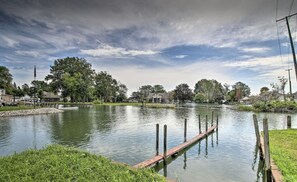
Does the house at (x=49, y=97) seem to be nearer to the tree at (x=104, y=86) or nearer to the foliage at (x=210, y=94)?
the tree at (x=104, y=86)

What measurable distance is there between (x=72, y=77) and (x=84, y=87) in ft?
17.0

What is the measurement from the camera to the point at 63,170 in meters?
5.86

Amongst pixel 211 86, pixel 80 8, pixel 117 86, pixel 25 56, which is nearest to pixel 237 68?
pixel 80 8

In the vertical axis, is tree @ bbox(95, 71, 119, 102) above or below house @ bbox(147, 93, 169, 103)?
above

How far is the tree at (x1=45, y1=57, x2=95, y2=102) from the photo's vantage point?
6168 cm

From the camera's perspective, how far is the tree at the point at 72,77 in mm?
61678

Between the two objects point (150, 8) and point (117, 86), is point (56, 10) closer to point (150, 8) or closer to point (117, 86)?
point (150, 8)

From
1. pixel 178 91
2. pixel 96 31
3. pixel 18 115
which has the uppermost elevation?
pixel 96 31

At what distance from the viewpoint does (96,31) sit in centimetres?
2344

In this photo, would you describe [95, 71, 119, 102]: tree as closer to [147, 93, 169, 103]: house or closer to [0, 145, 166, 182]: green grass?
[147, 93, 169, 103]: house

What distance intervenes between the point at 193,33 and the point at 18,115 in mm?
28666

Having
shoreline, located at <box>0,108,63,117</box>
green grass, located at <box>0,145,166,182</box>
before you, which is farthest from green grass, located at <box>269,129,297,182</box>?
shoreline, located at <box>0,108,63,117</box>

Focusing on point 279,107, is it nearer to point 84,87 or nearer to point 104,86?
point 84,87

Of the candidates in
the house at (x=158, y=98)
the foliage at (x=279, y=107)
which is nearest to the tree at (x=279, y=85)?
the foliage at (x=279, y=107)
